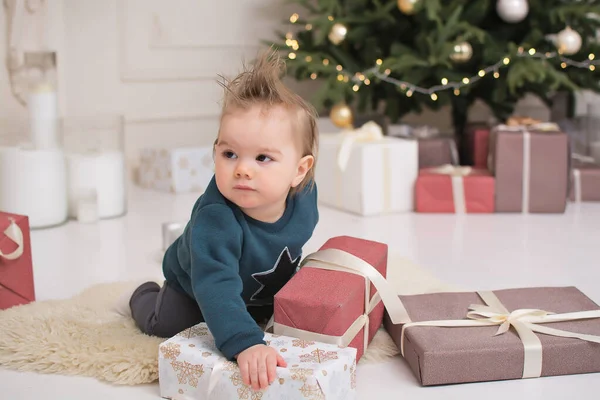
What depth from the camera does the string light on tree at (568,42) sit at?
2.64 metres

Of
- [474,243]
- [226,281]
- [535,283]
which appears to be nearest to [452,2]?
[474,243]

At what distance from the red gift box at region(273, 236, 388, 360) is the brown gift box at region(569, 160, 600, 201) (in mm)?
1489

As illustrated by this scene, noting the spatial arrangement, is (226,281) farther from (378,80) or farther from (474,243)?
(378,80)

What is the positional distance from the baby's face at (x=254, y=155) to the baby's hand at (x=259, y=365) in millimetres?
260

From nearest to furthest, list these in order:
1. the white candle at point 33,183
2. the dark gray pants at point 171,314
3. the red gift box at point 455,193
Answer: the dark gray pants at point 171,314, the white candle at point 33,183, the red gift box at point 455,193

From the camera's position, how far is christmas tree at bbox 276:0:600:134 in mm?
2648

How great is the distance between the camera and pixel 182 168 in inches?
113

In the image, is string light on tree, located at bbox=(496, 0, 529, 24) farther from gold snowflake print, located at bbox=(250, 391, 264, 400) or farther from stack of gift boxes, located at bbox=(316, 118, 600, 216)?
gold snowflake print, located at bbox=(250, 391, 264, 400)

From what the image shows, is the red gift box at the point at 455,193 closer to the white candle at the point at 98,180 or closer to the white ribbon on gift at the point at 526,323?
the white candle at the point at 98,180

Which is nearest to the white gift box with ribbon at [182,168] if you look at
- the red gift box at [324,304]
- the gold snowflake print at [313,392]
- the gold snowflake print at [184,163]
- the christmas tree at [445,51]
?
the gold snowflake print at [184,163]

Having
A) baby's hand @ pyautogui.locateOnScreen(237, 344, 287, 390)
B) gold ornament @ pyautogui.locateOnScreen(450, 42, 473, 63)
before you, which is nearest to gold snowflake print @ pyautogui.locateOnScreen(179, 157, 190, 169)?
gold ornament @ pyautogui.locateOnScreen(450, 42, 473, 63)

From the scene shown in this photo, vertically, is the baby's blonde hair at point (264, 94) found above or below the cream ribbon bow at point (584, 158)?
above

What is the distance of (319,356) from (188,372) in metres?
0.20

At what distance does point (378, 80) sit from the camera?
278cm
